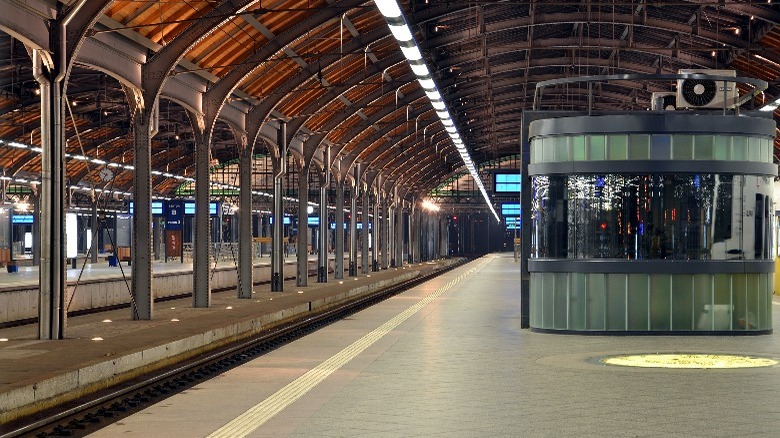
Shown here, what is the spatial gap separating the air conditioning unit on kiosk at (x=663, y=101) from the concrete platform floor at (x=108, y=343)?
9453 millimetres

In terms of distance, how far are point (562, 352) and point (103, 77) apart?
2637 cm

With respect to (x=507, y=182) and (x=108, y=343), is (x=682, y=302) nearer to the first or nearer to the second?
(x=108, y=343)

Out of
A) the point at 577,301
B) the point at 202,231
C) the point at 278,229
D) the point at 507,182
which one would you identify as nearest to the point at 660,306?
the point at 577,301

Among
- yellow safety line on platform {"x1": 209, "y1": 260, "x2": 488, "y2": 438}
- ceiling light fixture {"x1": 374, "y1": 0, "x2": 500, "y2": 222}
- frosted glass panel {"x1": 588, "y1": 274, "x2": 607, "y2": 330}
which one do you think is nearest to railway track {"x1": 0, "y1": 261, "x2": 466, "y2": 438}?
A: yellow safety line on platform {"x1": 209, "y1": 260, "x2": 488, "y2": 438}

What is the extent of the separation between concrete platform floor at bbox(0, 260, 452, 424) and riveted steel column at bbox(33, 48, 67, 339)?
0.54m

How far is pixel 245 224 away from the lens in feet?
121

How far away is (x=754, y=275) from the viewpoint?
2202 cm

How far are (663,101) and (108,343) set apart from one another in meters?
12.1

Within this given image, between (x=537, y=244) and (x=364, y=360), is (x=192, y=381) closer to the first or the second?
(x=364, y=360)

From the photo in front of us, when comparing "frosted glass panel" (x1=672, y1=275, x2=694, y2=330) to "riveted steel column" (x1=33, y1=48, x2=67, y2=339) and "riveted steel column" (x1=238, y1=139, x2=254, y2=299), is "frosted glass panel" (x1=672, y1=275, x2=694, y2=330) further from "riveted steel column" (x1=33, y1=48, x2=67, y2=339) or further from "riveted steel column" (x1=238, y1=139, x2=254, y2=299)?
"riveted steel column" (x1=238, y1=139, x2=254, y2=299)

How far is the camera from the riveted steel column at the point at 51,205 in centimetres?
2003

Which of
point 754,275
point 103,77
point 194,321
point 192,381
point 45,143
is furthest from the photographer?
point 103,77

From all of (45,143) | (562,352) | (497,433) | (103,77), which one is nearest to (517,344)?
(562,352)

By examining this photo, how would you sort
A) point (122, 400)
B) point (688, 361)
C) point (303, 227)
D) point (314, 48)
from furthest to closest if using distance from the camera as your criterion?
point (303, 227), point (314, 48), point (688, 361), point (122, 400)
